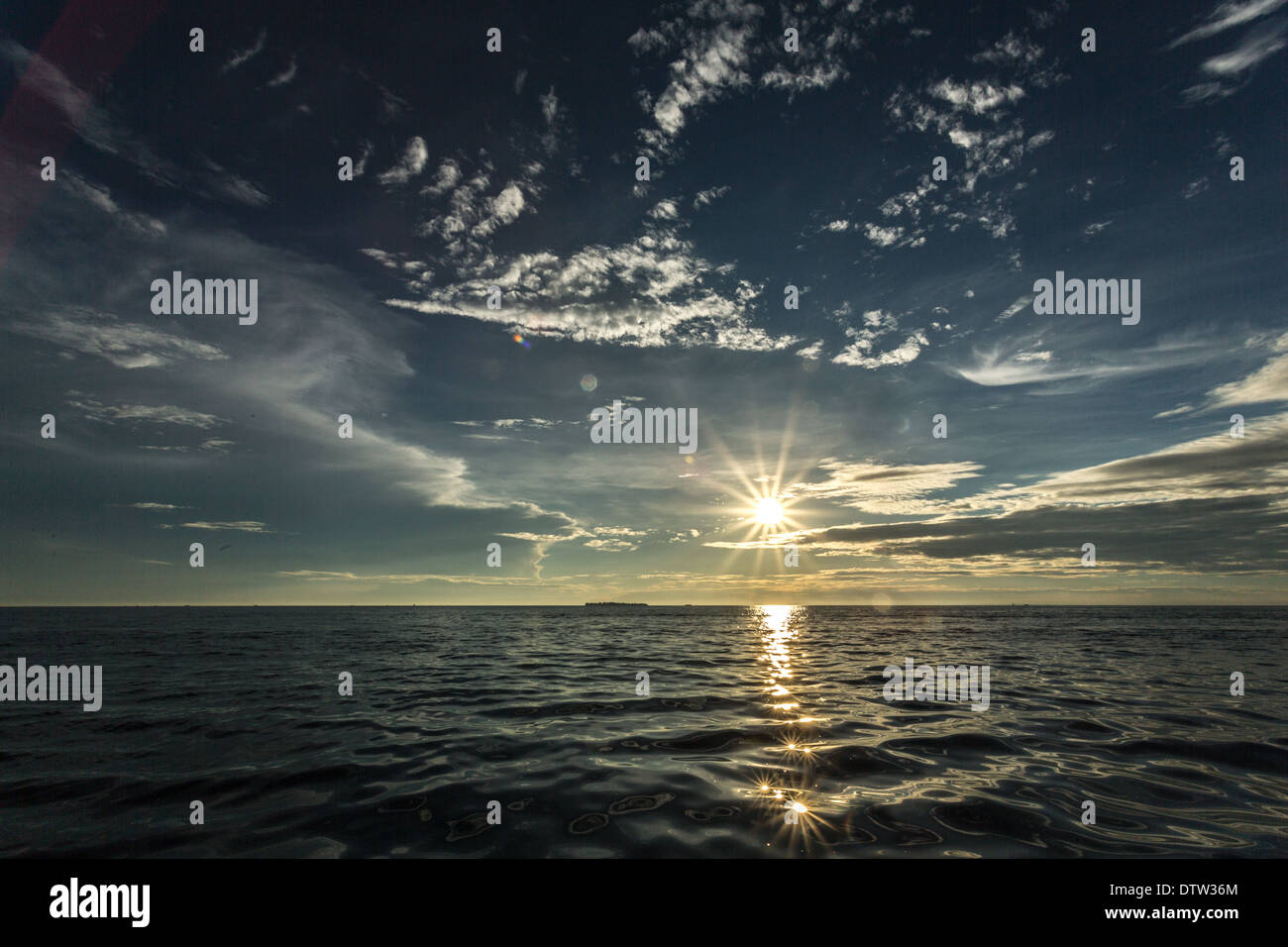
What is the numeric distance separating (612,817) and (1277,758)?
1236 cm

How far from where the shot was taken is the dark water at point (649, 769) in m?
6.29

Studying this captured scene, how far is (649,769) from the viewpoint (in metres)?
8.76

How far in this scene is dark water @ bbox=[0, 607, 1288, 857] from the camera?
6285 millimetres

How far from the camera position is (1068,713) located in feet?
42.3

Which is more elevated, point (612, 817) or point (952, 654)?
point (612, 817)
